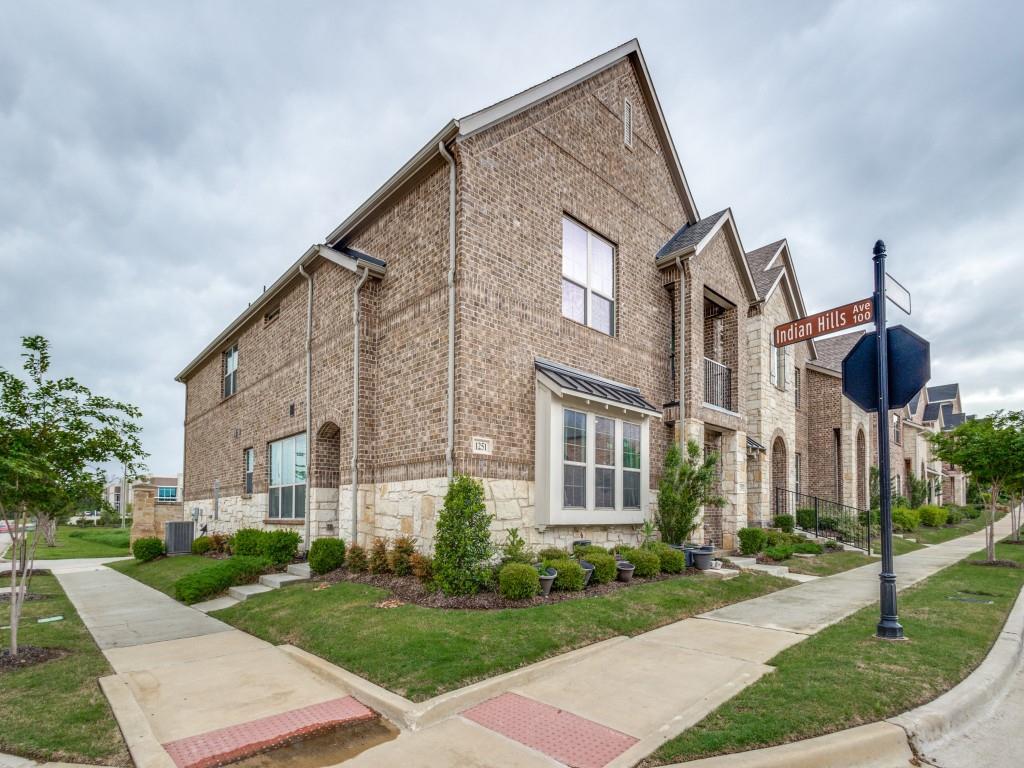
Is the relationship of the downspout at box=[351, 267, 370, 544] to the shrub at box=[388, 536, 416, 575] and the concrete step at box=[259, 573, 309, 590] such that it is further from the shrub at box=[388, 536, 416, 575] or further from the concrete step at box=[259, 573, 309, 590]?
the shrub at box=[388, 536, 416, 575]

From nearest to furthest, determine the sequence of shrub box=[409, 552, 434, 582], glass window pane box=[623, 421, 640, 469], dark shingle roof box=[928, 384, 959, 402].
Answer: shrub box=[409, 552, 434, 582] → glass window pane box=[623, 421, 640, 469] → dark shingle roof box=[928, 384, 959, 402]

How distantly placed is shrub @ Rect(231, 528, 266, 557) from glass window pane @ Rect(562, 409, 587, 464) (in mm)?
6611

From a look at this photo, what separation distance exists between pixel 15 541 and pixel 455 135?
26.5ft

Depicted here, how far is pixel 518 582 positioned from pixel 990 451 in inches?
497

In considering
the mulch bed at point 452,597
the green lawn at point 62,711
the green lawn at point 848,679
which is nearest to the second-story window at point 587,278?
the mulch bed at point 452,597

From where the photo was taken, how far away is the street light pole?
6648mm

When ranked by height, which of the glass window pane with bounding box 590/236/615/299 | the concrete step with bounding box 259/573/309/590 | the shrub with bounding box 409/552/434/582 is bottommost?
the concrete step with bounding box 259/573/309/590

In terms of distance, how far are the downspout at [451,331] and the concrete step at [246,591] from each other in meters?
4.20

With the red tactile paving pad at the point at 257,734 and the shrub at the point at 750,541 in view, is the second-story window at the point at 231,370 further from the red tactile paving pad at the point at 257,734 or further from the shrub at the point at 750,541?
the red tactile paving pad at the point at 257,734

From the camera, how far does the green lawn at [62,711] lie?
14.9 ft

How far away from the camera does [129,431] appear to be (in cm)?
761

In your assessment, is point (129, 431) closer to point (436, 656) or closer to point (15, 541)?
point (15, 541)

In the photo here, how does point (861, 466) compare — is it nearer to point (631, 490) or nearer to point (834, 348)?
point (834, 348)

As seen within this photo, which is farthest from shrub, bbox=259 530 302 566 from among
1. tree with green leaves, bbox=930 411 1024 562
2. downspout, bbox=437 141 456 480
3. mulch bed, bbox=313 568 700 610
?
tree with green leaves, bbox=930 411 1024 562
